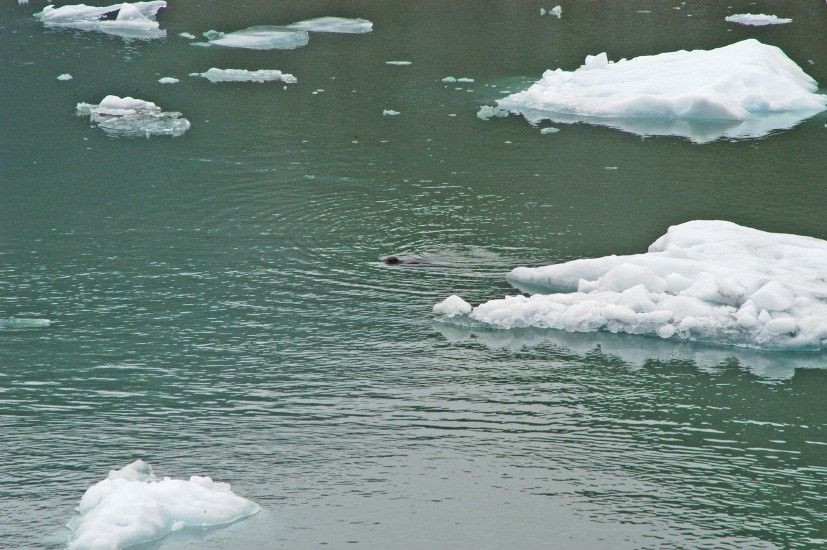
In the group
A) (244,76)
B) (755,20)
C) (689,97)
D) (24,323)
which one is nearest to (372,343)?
(24,323)

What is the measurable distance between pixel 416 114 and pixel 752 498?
11.9 m

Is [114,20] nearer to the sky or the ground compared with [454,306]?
nearer to the sky

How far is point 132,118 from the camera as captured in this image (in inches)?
669

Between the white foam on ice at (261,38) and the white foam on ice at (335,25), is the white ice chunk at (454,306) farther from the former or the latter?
the white foam on ice at (335,25)

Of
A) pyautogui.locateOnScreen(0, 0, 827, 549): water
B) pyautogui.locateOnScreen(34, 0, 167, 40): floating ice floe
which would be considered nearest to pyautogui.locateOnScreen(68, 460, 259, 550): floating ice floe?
pyautogui.locateOnScreen(0, 0, 827, 549): water

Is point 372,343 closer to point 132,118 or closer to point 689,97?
point 132,118

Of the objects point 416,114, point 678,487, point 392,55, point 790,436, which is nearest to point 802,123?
point 416,114

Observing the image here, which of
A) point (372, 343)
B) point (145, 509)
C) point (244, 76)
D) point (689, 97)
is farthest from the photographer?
point (244, 76)

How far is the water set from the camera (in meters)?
6.95

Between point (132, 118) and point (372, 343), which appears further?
point (132, 118)

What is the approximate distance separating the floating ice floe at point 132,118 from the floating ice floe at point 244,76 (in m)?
2.56

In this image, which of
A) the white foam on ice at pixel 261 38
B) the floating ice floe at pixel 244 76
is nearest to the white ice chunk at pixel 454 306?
the floating ice floe at pixel 244 76

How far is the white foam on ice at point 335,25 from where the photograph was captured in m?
25.5

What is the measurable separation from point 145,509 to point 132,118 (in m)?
11.7
